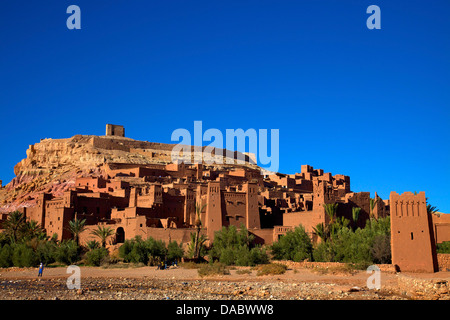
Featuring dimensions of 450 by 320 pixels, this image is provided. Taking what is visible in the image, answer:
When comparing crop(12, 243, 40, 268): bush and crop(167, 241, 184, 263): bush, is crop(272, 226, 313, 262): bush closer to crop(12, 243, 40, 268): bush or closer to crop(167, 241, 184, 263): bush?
crop(167, 241, 184, 263): bush

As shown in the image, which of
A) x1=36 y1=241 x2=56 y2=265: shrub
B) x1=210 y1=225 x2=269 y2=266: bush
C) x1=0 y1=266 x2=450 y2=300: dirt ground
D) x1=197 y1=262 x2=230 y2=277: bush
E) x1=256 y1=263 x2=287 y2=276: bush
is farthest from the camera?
x1=36 y1=241 x2=56 y2=265: shrub

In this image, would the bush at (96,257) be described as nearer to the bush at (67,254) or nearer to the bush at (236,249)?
the bush at (67,254)

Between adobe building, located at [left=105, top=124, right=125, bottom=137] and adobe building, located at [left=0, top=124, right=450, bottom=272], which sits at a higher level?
adobe building, located at [left=105, top=124, right=125, bottom=137]

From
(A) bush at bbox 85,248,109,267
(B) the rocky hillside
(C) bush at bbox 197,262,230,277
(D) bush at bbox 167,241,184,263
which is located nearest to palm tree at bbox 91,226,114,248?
(A) bush at bbox 85,248,109,267

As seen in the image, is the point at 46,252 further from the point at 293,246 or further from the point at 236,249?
the point at 293,246

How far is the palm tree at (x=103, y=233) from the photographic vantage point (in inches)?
1693

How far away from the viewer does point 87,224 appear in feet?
151

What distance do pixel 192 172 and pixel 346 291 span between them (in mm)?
43201

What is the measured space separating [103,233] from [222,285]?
18422mm

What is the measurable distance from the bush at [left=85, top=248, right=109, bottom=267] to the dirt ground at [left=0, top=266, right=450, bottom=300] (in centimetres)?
347

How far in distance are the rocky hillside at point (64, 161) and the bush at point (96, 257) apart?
23.0 m

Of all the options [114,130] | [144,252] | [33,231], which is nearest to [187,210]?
[144,252]

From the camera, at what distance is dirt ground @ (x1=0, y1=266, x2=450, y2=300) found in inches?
867

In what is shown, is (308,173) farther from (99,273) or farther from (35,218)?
(99,273)
